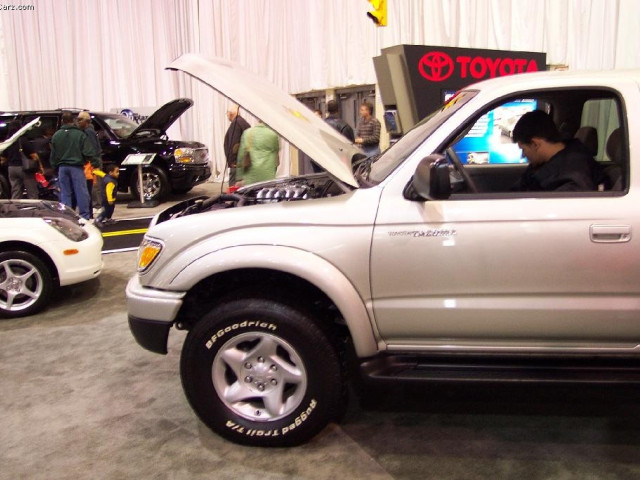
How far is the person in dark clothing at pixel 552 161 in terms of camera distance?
2.96 m

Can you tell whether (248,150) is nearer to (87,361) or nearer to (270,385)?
(87,361)

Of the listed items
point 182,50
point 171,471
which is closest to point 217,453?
point 171,471

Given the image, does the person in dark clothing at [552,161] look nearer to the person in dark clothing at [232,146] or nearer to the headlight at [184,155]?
the person in dark clothing at [232,146]

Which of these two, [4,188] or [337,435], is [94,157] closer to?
[4,188]

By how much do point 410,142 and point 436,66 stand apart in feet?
18.1

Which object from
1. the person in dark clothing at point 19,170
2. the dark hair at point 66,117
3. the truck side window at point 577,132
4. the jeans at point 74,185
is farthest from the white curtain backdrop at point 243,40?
the person in dark clothing at point 19,170

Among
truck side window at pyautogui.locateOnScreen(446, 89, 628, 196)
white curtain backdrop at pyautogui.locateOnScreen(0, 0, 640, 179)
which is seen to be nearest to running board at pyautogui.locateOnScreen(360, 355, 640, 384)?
truck side window at pyautogui.locateOnScreen(446, 89, 628, 196)

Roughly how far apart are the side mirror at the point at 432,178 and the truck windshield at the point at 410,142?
251 mm

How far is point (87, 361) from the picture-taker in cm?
426

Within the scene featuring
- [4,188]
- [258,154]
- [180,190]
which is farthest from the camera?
[180,190]

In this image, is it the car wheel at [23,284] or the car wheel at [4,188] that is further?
the car wheel at [4,188]

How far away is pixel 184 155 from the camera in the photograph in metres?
11.8
